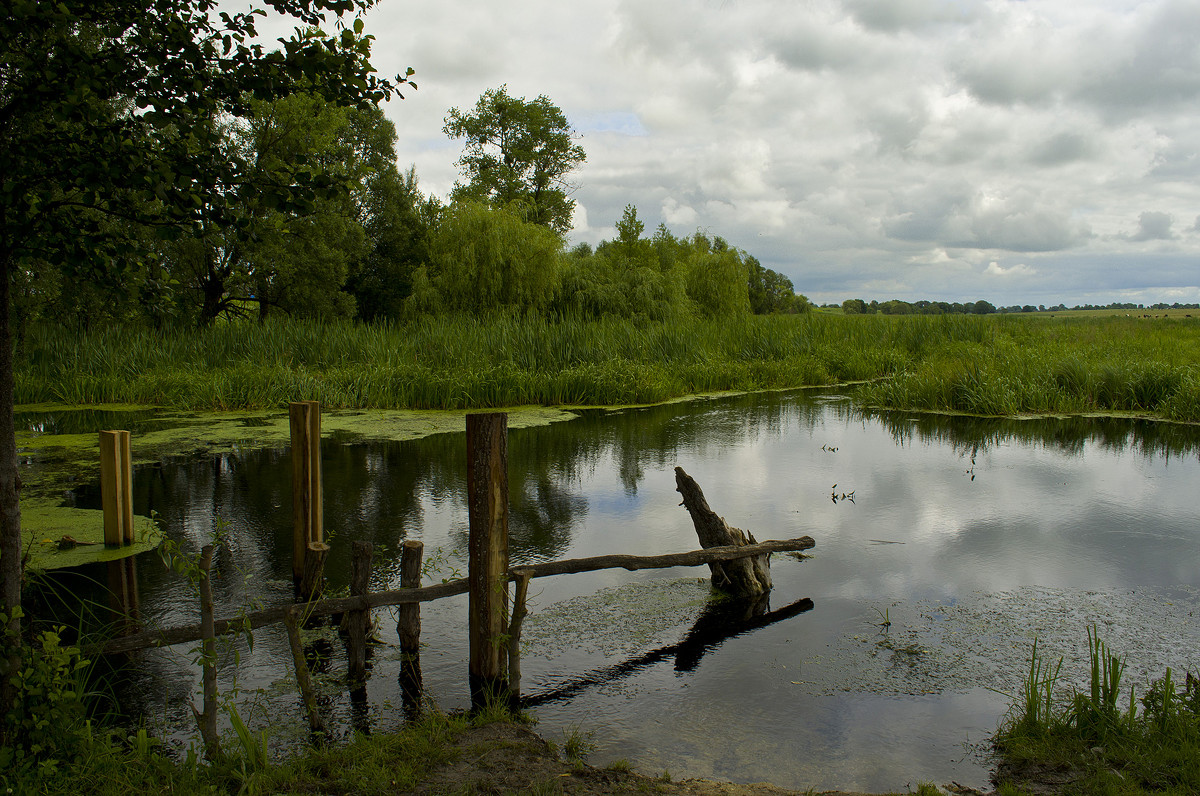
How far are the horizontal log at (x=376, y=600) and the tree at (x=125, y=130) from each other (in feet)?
2.20

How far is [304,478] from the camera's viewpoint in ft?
18.3

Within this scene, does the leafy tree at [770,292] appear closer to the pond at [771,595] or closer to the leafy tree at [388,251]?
the leafy tree at [388,251]

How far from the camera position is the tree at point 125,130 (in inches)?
118

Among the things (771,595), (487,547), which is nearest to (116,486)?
(487,547)

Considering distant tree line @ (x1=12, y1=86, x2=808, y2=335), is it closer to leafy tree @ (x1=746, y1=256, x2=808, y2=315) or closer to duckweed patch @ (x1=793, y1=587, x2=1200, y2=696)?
duckweed patch @ (x1=793, y1=587, x2=1200, y2=696)

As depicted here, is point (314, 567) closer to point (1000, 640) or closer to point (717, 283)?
point (1000, 640)

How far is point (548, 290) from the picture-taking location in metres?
24.4

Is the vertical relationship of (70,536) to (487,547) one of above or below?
below

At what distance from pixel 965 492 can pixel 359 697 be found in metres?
7.51

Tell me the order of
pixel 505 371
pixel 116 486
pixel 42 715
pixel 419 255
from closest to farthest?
1. pixel 42 715
2. pixel 116 486
3. pixel 505 371
4. pixel 419 255

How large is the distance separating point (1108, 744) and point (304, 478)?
4.89m

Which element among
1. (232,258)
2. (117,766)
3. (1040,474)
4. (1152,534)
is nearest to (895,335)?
Answer: (1040,474)

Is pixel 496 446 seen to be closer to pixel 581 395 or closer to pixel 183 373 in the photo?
pixel 581 395

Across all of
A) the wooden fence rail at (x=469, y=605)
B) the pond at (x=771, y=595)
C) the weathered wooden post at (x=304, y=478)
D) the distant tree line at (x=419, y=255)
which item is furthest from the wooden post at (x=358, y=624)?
the distant tree line at (x=419, y=255)
